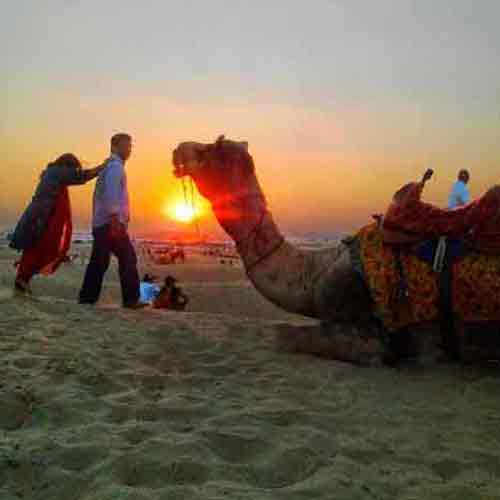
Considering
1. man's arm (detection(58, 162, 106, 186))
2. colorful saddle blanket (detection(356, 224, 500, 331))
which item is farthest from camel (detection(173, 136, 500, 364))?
man's arm (detection(58, 162, 106, 186))

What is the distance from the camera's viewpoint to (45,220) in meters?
9.12

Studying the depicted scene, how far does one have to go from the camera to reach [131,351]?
5496mm

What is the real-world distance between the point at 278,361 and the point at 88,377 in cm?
153

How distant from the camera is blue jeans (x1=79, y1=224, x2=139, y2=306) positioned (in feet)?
28.3

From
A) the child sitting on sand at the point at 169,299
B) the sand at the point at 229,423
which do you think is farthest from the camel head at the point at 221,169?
the child sitting on sand at the point at 169,299

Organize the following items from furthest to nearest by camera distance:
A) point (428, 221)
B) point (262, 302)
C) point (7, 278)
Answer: point (7, 278) < point (262, 302) < point (428, 221)

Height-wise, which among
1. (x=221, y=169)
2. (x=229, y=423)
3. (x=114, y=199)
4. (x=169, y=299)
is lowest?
(x=169, y=299)

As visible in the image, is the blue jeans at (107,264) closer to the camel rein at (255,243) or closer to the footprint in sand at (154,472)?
the camel rein at (255,243)

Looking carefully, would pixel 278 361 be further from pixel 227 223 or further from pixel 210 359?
pixel 227 223

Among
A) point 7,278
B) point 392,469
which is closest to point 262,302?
point 7,278

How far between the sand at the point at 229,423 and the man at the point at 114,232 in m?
2.55

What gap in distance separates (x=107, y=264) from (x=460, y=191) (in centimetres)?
881

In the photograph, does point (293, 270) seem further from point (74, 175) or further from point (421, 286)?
point (74, 175)

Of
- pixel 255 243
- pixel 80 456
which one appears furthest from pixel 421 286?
pixel 80 456
